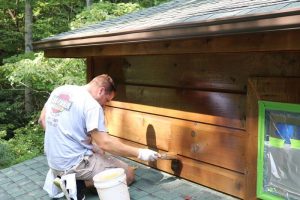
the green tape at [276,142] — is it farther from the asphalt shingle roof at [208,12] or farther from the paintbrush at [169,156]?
the paintbrush at [169,156]

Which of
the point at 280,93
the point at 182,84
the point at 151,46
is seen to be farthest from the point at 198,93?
the point at 280,93

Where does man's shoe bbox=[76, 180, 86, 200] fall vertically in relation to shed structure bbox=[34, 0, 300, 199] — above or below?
below

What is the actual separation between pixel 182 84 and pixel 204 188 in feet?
3.44

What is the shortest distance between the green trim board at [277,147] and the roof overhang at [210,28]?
0.82 meters

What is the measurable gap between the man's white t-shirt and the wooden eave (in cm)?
61

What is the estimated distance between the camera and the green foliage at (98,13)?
8703 millimetres

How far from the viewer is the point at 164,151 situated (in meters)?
3.70

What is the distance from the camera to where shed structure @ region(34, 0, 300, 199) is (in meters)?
2.13

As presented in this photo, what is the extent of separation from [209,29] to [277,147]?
109cm

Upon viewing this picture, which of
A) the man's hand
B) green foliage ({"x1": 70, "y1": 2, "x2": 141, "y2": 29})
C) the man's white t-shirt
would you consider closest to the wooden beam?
the man's white t-shirt

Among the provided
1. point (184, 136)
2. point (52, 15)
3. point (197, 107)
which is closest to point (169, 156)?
point (184, 136)

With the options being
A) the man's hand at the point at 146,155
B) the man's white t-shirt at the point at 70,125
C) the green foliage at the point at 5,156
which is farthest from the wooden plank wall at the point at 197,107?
the green foliage at the point at 5,156

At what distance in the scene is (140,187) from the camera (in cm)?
343

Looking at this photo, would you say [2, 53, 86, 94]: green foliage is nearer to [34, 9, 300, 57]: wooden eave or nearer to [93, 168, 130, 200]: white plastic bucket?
[34, 9, 300, 57]: wooden eave
